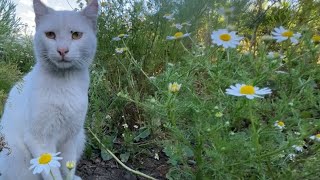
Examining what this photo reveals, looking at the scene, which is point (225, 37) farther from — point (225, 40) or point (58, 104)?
point (58, 104)

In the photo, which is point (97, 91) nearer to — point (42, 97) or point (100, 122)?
point (100, 122)

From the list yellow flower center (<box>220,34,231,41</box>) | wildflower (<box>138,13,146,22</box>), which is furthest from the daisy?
wildflower (<box>138,13,146,22</box>)

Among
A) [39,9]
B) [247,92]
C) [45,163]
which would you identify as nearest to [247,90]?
[247,92]

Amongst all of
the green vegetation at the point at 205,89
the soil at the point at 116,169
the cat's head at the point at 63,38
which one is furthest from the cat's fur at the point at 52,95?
the soil at the point at 116,169

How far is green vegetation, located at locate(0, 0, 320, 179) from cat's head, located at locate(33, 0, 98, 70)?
0.74ft

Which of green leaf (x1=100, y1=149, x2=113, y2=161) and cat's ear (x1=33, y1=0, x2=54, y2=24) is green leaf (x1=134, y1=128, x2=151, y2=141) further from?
cat's ear (x1=33, y1=0, x2=54, y2=24)

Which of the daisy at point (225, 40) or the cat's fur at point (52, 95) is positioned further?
the cat's fur at point (52, 95)

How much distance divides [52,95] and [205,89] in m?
0.61

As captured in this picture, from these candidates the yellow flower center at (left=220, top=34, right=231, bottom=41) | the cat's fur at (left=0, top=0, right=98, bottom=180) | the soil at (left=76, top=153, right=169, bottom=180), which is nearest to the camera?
the yellow flower center at (left=220, top=34, right=231, bottom=41)

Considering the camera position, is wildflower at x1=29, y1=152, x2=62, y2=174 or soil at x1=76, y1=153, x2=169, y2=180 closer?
wildflower at x1=29, y1=152, x2=62, y2=174

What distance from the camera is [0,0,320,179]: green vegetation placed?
1.27m

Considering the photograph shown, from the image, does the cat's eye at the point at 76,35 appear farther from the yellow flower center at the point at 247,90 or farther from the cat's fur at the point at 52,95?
the yellow flower center at the point at 247,90

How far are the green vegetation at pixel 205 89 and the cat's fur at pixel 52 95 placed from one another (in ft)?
0.46

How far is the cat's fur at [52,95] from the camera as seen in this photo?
1500 millimetres
